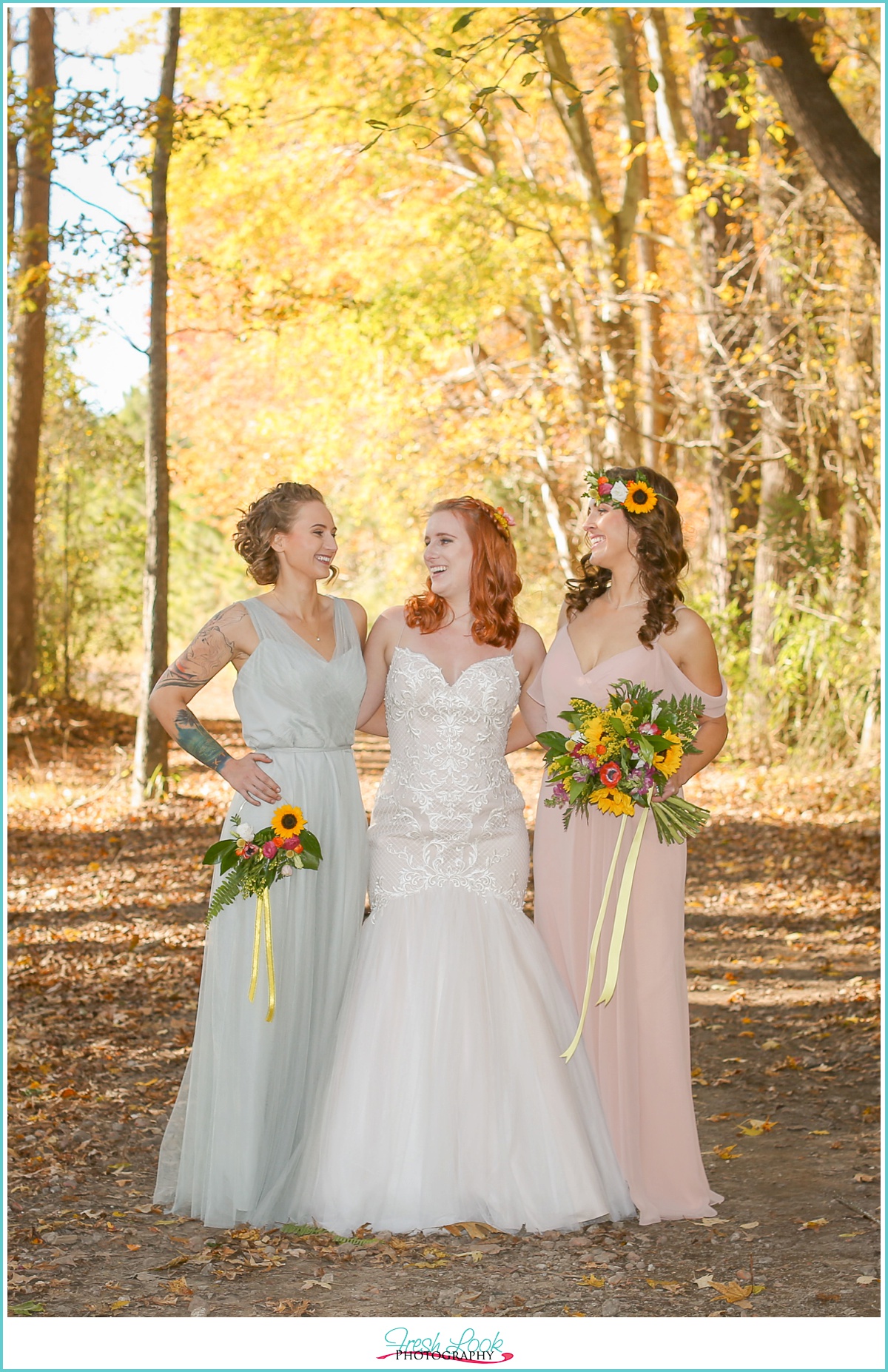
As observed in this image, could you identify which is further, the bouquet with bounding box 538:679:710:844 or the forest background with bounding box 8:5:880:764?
the forest background with bounding box 8:5:880:764

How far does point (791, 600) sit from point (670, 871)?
919cm

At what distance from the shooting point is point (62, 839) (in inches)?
456

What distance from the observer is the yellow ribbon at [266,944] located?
15.1 feet

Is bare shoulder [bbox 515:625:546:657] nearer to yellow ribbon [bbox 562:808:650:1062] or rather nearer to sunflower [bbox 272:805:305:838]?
yellow ribbon [bbox 562:808:650:1062]

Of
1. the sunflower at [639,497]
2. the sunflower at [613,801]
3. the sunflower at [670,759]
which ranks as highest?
the sunflower at [639,497]

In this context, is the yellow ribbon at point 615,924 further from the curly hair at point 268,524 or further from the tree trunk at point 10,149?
the tree trunk at point 10,149

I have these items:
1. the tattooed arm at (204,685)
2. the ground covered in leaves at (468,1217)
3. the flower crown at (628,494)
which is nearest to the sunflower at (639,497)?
the flower crown at (628,494)

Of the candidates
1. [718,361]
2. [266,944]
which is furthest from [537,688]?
[718,361]

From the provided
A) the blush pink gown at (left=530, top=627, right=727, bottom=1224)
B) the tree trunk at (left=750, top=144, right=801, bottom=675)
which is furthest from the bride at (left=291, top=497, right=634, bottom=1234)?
the tree trunk at (left=750, top=144, right=801, bottom=675)

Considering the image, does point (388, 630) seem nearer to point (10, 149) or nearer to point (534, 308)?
point (10, 149)

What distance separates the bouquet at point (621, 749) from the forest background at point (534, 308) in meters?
4.74

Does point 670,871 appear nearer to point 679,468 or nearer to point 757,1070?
point 757,1070

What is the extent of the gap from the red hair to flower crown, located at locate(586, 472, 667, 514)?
0.37 metres

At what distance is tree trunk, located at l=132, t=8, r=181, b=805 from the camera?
12133 mm
